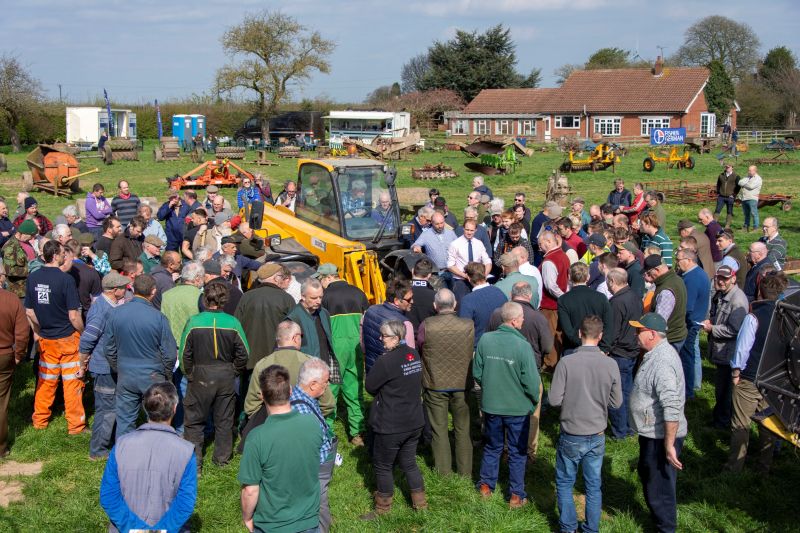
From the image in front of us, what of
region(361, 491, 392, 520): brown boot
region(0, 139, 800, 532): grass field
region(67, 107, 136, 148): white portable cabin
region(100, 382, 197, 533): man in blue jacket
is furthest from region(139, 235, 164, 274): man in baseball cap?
region(67, 107, 136, 148): white portable cabin

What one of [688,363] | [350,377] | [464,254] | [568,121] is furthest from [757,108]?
[350,377]

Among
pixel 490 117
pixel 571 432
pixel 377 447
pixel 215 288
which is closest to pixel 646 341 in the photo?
pixel 571 432

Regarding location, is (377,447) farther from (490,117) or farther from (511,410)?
(490,117)

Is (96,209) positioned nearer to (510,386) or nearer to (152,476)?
(510,386)

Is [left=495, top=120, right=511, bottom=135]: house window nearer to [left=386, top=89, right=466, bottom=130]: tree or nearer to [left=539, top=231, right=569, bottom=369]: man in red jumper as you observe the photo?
[left=386, top=89, right=466, bottom=130]: tree

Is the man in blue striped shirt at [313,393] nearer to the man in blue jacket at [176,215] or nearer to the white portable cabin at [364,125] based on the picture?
the man in blue jacket at [176,215]

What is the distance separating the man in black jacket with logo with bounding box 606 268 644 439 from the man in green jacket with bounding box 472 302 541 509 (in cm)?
132

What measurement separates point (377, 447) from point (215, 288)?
1835mm

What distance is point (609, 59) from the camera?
76562mm

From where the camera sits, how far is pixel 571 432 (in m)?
5.38

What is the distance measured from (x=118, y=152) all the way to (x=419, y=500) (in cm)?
3298

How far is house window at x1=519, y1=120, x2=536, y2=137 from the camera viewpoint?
54469 mm

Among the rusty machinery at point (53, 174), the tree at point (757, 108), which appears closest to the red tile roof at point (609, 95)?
the tree at point (757, 108)

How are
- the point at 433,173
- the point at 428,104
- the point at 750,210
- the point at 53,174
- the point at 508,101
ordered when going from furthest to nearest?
the point at 428,104 → the point at 508,101 → the point at 433,173 → the point at 53,174 → the point at 750,210
